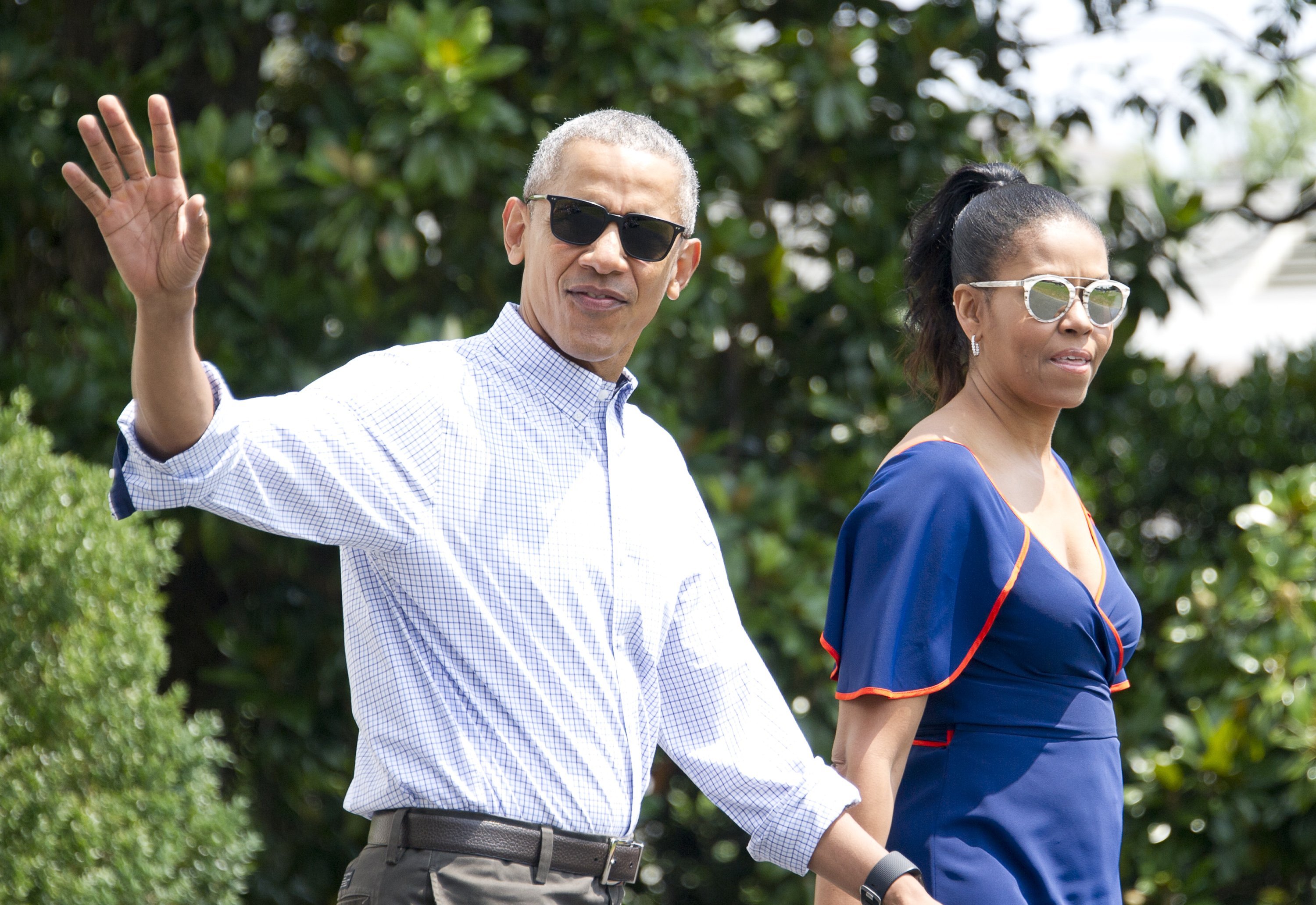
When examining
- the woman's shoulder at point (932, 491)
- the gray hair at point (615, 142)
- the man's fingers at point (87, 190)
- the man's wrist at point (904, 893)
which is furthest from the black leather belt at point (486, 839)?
the gray hair at point (615, 142)

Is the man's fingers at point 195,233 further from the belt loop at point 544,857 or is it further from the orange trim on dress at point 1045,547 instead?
the orange trim on dress at point 1045,547

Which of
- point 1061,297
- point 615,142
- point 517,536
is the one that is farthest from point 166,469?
point 1061,297

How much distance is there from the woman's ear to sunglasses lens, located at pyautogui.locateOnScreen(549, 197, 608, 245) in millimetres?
738

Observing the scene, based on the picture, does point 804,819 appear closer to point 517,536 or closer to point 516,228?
point 517,536

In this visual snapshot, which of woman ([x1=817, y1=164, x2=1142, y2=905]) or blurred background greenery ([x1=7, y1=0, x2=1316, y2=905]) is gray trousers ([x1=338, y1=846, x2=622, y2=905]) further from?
blurred background greenery ([x1=7, y1=0, x2=1316, y2=905])

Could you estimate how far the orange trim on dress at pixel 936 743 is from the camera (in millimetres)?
2240

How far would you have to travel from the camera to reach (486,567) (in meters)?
1.91

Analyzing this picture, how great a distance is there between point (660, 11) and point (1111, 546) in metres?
2.96

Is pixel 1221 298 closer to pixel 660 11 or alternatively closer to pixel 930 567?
pixel 660 11

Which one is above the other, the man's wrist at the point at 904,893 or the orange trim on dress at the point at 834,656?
the orange trim on dress at the point at 834,656

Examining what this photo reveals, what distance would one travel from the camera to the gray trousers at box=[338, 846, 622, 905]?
71.4 inches

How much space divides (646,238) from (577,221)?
112mm

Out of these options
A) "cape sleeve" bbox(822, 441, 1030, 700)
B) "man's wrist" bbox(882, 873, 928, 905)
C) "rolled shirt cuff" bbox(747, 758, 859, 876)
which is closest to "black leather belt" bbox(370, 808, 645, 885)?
"rolled shirt cuff" bbox(747, 758, 859, 876)

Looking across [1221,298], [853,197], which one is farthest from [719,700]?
[1221,298]
